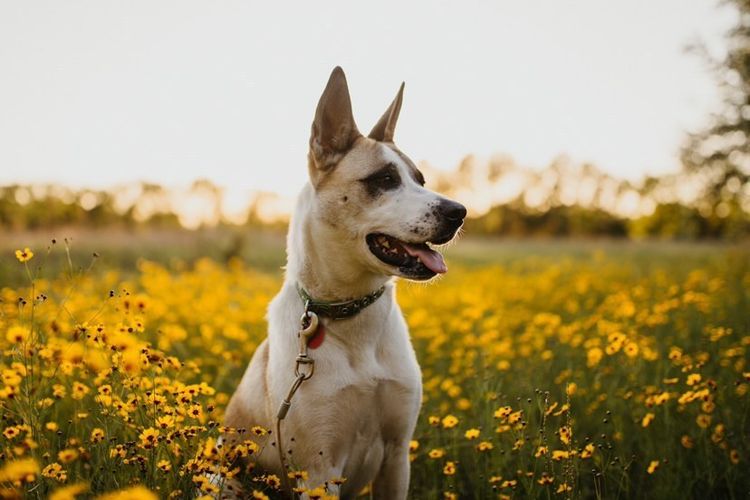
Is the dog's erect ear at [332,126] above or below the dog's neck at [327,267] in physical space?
above

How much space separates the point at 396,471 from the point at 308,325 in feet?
2.92

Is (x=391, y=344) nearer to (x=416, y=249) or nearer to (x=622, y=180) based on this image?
(x=416, y=249)

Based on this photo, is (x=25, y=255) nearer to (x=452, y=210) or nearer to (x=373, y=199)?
(x=373, y=199)

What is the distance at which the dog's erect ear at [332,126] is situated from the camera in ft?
10.6

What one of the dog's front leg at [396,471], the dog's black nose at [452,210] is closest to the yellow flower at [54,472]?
the dog's front leg at [396,471]

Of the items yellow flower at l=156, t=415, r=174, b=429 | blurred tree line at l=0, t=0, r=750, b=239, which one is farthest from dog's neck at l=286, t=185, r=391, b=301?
blurred tree line at l=0, t=0, r=750, b=239

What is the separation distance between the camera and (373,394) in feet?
9.63

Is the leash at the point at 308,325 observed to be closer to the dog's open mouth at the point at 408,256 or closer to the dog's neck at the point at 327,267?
the dog's neck at the point at 327,267

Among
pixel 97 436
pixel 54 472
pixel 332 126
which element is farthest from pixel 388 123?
pixel 54 472

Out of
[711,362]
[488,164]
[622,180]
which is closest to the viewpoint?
[711,362]

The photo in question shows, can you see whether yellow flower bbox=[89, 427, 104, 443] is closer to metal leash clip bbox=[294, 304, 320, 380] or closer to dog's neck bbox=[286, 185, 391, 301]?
metal leash clip bbox=[294, 304, 320, 380]

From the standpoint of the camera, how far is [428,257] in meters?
3.05

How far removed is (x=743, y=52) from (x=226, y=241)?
668 inches

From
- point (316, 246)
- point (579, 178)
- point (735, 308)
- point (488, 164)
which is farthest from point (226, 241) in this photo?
point (579, 178)
